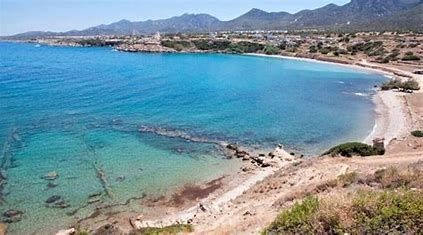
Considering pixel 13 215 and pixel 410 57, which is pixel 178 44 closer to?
pixel 410 57

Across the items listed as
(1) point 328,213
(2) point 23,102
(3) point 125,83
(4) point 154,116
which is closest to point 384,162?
(1) point 328,213

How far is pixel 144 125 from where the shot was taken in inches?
1876

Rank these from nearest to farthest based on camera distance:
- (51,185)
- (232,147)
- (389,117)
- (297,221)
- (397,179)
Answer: (297,221), (397,179), (51,185), (232,147), (389,117)

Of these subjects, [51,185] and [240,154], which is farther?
[240,154]

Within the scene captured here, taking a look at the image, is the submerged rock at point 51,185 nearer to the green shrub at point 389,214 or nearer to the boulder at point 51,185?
the boulder at point 51,185

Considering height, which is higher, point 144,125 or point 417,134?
point 417,134

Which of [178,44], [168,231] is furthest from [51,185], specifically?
[178,44]

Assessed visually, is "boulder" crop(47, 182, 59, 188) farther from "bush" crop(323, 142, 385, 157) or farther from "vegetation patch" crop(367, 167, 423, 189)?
"vegetation patch" crop(367, 167, 423, 189)

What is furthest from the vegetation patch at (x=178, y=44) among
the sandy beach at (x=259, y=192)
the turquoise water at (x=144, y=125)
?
the sandy beach at (x=259, y=192)

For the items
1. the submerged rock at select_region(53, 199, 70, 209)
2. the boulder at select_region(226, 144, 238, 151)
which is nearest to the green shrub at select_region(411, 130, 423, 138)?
the boulder at select_region(226, 144, 238, 151)

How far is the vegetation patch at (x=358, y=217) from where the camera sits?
1197 cm

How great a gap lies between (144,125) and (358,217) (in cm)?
3695

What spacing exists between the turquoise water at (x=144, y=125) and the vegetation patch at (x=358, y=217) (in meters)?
15.7

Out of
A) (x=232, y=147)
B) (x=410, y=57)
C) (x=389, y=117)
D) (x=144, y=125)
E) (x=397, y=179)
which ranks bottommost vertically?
(x=410, y=57)
